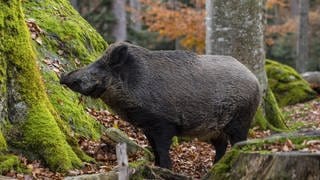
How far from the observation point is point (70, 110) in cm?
902

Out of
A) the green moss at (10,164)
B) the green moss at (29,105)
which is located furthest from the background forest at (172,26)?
the green moss at (10,164)

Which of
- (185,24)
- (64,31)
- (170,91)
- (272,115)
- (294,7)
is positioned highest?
(294,7)

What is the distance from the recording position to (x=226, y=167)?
18.6 ft

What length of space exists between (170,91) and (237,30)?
5.08 m

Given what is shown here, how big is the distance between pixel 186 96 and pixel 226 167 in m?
2.09

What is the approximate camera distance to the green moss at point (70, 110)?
890 centimetres

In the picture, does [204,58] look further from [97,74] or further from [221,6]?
[221,6]

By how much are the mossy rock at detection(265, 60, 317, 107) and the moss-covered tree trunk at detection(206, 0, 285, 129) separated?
613 cm

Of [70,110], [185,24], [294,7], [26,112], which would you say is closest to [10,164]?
[26,112]

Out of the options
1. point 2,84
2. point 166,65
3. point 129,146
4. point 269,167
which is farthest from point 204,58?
point 269,167

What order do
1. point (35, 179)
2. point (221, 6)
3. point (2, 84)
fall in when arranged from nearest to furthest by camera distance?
point (35, 179), point (2, 84), point (221, 6)

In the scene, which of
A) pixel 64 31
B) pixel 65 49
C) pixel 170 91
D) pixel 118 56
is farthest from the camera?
pixel 64 31

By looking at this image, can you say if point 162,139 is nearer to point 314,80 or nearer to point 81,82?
point 81,82

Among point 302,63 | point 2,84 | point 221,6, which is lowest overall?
point 302,63
